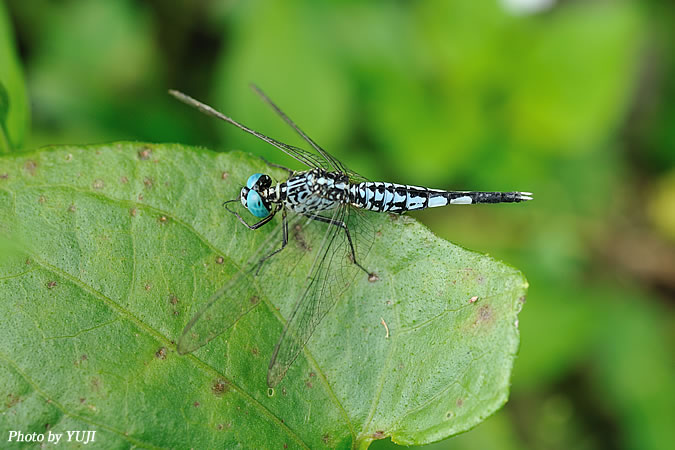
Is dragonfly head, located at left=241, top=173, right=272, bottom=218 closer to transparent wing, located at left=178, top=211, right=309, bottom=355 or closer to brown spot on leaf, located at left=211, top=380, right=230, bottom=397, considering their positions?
transparent wing, located at left=178, top=211, right=309, bottom=355

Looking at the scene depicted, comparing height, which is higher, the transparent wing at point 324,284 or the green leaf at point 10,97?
the green leaf at point 10,97

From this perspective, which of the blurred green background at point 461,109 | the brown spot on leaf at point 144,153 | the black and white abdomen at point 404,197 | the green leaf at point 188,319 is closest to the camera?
the green leaf at point 188,319

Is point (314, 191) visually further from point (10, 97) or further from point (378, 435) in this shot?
point (10, 97)

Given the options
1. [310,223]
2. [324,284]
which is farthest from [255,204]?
[324,284]

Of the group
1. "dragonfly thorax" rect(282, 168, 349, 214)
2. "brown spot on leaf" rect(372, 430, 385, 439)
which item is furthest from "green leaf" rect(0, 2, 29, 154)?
"brown spot on leaf" rect(372, 430, 385, 439)

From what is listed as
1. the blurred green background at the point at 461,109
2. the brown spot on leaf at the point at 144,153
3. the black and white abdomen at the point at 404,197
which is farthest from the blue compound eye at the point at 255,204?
the blurred green background at the point at 461,109

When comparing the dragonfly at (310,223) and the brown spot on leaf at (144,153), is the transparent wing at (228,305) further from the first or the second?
the brown spot on leaf at (144,153)

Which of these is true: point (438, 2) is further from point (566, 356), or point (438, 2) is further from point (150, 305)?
point (150, 305)

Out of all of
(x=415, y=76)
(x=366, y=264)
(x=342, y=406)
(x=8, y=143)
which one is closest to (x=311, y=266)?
(x=366, y=264)
